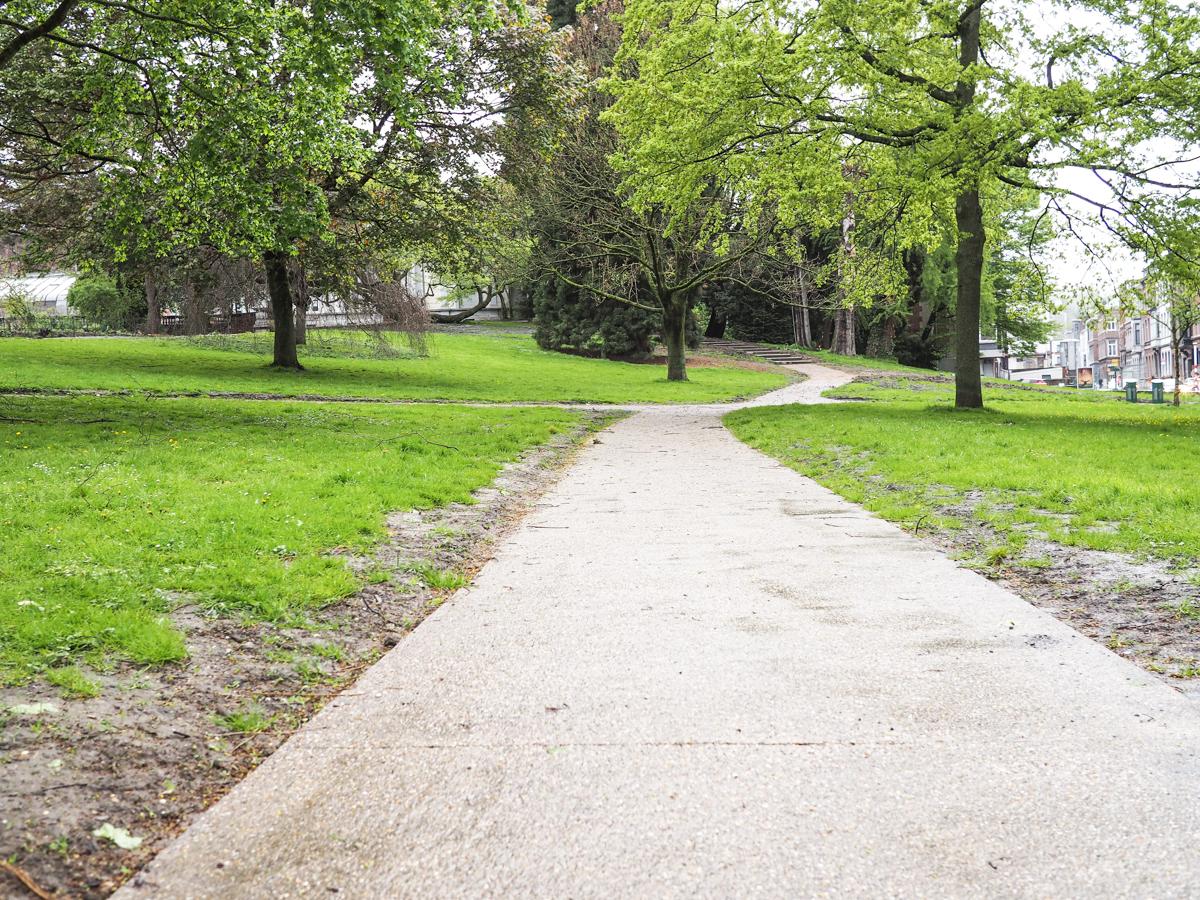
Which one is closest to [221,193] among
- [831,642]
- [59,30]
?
[59,30]

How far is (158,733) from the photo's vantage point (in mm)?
3553

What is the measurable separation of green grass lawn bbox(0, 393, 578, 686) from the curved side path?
4.08 ft

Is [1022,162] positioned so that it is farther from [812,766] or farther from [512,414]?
[812,766]

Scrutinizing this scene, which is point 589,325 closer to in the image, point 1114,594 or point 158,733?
point 1114,594

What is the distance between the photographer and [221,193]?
1475cm

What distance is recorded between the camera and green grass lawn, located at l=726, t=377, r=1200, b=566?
7.29 metres

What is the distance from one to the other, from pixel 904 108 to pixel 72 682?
16.3m

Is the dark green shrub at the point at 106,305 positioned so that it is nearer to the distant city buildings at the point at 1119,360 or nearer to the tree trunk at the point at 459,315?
the tree trunk at the point at 459,315

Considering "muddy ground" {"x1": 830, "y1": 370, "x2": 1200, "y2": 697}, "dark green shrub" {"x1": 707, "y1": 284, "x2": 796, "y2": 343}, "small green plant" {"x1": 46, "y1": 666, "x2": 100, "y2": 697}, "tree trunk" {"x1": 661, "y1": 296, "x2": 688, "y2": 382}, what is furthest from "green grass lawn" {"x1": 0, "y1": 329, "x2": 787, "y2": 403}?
"small green plant" {"x1": 46, "y1": 666, "x2": 100, "y2": 697}

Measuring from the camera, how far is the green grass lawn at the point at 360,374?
23109 millimetres

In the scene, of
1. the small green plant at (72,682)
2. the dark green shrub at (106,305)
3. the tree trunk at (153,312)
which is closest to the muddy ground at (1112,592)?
the small green plant at (72,682)

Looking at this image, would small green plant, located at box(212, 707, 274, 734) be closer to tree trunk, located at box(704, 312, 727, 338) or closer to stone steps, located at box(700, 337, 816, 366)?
stone steps, located at box(700, 337, 816, 366)

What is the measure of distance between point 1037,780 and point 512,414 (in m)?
16.3

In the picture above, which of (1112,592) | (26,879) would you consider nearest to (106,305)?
(1112,592)
